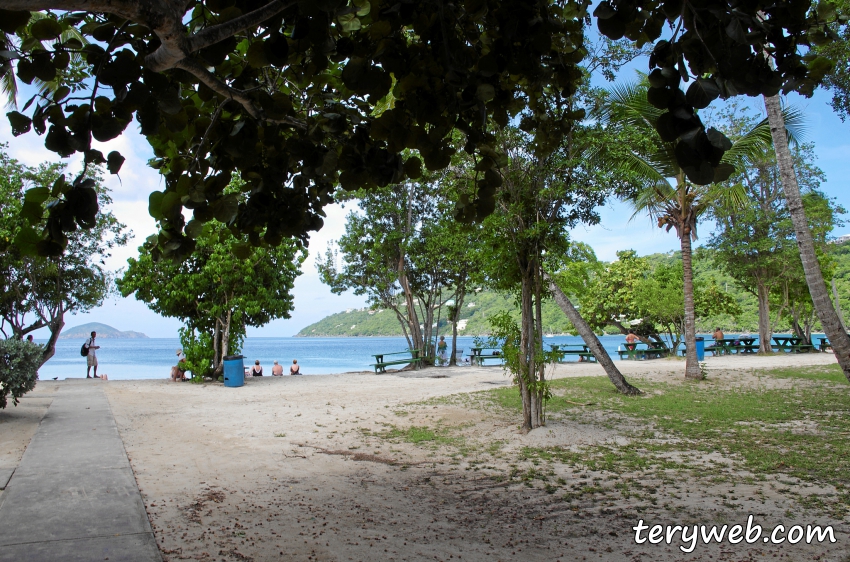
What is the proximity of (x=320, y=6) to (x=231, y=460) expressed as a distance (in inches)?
205

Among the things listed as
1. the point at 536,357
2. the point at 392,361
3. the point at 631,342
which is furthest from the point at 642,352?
the point at 536,357

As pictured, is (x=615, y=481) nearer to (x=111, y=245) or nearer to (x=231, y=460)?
(x=231, y=460)

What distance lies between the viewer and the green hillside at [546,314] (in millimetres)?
28875

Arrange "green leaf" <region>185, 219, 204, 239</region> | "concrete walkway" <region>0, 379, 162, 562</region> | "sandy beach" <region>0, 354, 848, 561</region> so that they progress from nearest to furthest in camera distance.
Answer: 1. "green leaf" <region>185, 219, 204, 239</region>
2. "concrete walkway" <region>0, 379, 162, 562</region>
3. "sandy beach" <region>0, 354, 848, 561</region>

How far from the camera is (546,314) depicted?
160 ft

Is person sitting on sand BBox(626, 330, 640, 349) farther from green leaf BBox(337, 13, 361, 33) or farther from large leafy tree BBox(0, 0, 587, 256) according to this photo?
green leaf BBox(337, 13, 361, 33)

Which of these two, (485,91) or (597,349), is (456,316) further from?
(485,91)

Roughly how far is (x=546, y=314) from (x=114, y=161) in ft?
158

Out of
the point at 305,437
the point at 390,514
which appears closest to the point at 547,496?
the point at 390,514

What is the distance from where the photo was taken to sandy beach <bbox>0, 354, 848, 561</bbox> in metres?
3.31

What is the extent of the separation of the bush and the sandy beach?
1.70ft

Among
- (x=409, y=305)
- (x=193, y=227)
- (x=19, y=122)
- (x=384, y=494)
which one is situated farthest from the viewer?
(x=409, y=305)

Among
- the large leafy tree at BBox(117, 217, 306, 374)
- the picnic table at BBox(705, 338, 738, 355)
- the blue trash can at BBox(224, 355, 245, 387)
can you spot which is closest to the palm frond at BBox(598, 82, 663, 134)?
the large leafy tree at BBox(117, 217, 306, 374)

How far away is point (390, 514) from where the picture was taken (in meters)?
4.04
